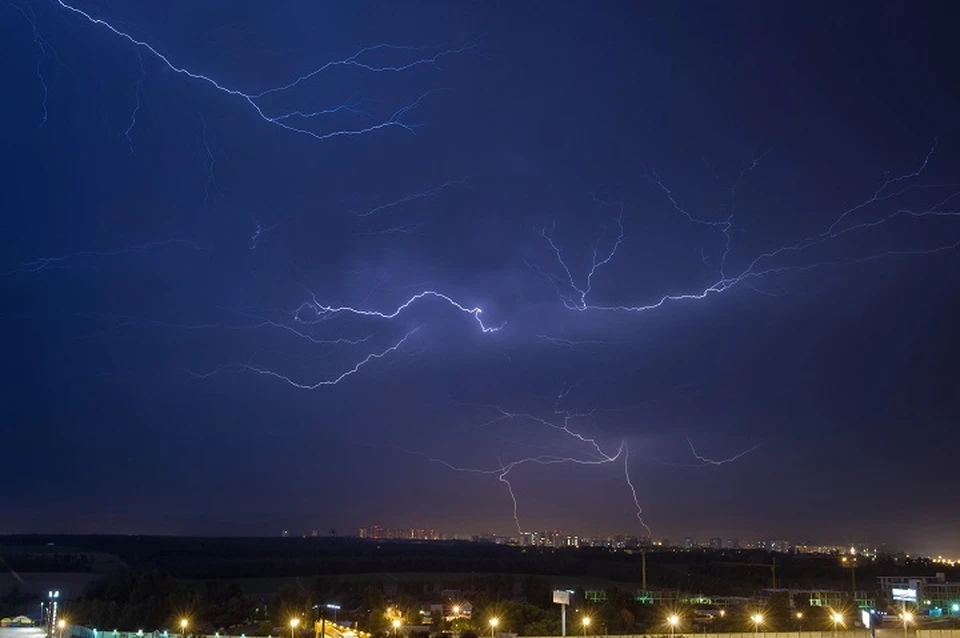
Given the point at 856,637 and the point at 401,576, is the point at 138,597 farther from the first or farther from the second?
the point at 401,576

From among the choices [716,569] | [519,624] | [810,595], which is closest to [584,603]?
[519,624]

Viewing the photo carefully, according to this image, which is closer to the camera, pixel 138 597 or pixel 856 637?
pixel 856 637

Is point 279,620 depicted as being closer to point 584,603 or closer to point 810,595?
point 584,603

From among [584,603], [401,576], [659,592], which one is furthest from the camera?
[401,576]

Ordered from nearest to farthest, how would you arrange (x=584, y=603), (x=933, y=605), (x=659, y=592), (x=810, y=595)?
(x=584, y=603) < (x=933, y=605) < (x=810, y=595) < (x=659, y=592)

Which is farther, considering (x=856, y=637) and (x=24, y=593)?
(x=24, y=593)

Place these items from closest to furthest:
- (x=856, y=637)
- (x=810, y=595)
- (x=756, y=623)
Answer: (x=856, y=637), (x=756, y=623), (x=810, y=595)

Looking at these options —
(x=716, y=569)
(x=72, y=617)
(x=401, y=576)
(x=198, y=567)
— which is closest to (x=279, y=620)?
(x=72, y=617)

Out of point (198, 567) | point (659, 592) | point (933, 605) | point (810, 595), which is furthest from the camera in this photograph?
point (198, 567)

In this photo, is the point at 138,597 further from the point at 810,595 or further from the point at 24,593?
the point at 810,595
